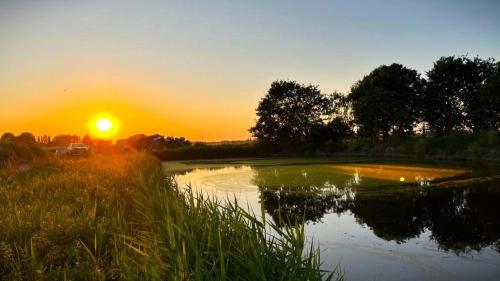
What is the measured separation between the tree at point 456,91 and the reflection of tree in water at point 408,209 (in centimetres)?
3220

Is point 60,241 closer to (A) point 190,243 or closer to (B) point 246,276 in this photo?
(A) point 190,243

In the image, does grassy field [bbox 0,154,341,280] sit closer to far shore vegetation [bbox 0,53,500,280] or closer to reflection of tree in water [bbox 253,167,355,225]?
far shore vegetation [bbox 0,53,500,280]

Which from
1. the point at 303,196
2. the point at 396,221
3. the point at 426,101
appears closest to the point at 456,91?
the point at 426,101

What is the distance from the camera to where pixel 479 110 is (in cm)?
4547

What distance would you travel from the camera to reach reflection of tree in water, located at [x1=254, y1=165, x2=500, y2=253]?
34.0 feet

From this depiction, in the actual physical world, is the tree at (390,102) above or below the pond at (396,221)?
above

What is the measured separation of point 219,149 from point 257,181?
33229 mm

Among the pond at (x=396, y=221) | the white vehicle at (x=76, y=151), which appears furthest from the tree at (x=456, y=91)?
the white vehicle at (x=76, y=151)

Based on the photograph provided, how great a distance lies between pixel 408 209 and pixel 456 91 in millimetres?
39551

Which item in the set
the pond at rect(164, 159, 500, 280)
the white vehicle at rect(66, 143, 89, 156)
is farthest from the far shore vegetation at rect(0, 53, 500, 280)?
the white vehicle at rect(66, 143, 89, 156)

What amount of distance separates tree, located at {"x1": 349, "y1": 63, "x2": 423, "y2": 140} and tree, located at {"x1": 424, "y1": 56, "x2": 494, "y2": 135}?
78.0 inches

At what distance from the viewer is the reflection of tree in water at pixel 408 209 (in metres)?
10.4

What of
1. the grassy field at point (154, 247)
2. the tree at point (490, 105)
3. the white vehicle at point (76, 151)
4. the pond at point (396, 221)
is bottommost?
the pond at point (396, 221)

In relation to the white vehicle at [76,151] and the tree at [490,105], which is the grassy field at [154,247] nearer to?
the white vehicle at [76,151]
